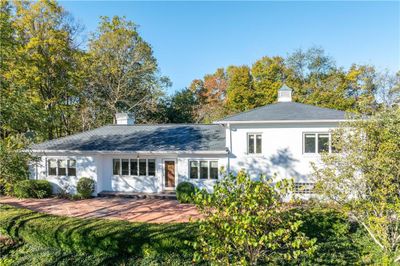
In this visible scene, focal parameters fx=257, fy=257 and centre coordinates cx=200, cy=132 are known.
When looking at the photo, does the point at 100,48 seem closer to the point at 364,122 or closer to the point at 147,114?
the point at 147,114

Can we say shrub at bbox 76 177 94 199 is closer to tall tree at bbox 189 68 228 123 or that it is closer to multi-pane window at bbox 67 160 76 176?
multi-pane window at bbox 67 160 76 176

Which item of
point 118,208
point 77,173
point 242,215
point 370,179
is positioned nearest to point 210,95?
point 77,173

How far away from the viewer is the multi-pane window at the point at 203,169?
16469 millimetres

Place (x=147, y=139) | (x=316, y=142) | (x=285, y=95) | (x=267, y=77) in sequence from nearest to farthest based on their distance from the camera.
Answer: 1. (x=316, y=142)
2. (x=147, y=139)
3. (x=285, y=95)
4. (x=267, y=77)

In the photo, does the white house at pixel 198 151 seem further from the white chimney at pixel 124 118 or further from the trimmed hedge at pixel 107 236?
the trimmed hedge at pixel 107 236

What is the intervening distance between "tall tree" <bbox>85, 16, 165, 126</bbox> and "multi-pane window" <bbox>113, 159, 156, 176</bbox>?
512 inches

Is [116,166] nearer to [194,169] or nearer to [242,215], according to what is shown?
[194,169]

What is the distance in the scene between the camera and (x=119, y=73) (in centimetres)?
2977

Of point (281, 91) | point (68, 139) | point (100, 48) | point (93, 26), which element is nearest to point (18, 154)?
point (68, 139)

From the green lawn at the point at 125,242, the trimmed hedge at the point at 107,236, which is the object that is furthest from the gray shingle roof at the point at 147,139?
the trimmed hedge at the point at 107,236

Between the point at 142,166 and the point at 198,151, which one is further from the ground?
the point at 198,151

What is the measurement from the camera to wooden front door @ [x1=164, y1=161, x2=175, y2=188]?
1759 cm

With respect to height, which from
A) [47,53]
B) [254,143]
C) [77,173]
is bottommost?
[77,173]

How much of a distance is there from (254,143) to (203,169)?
365 cm
